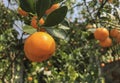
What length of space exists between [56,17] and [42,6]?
0.23ft

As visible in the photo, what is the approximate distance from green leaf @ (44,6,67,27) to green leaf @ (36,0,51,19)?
1.2 inches

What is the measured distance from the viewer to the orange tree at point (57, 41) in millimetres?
1235

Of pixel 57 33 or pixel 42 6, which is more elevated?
pixel 42 6


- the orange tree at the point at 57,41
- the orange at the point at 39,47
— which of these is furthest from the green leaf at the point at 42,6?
the orange at the point at 39,47

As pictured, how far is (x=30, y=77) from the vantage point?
505cm

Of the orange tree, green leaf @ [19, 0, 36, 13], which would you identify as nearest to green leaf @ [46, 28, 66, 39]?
the orange tree

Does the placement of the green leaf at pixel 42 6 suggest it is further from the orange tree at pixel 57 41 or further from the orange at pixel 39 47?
the orange at pixel 39 47

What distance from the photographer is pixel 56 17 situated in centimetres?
125

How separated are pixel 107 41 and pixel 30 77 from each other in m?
2.78

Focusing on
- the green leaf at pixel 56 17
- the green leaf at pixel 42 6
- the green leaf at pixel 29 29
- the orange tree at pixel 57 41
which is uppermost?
the green leaf at pixel 42 6

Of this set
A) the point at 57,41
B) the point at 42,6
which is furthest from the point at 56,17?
the point at 57,41

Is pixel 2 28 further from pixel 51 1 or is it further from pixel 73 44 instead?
pixel 51 1

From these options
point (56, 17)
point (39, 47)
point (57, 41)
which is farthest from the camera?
point (57, 41)

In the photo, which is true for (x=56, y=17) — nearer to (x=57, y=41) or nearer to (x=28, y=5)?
(x=28, y=5)
